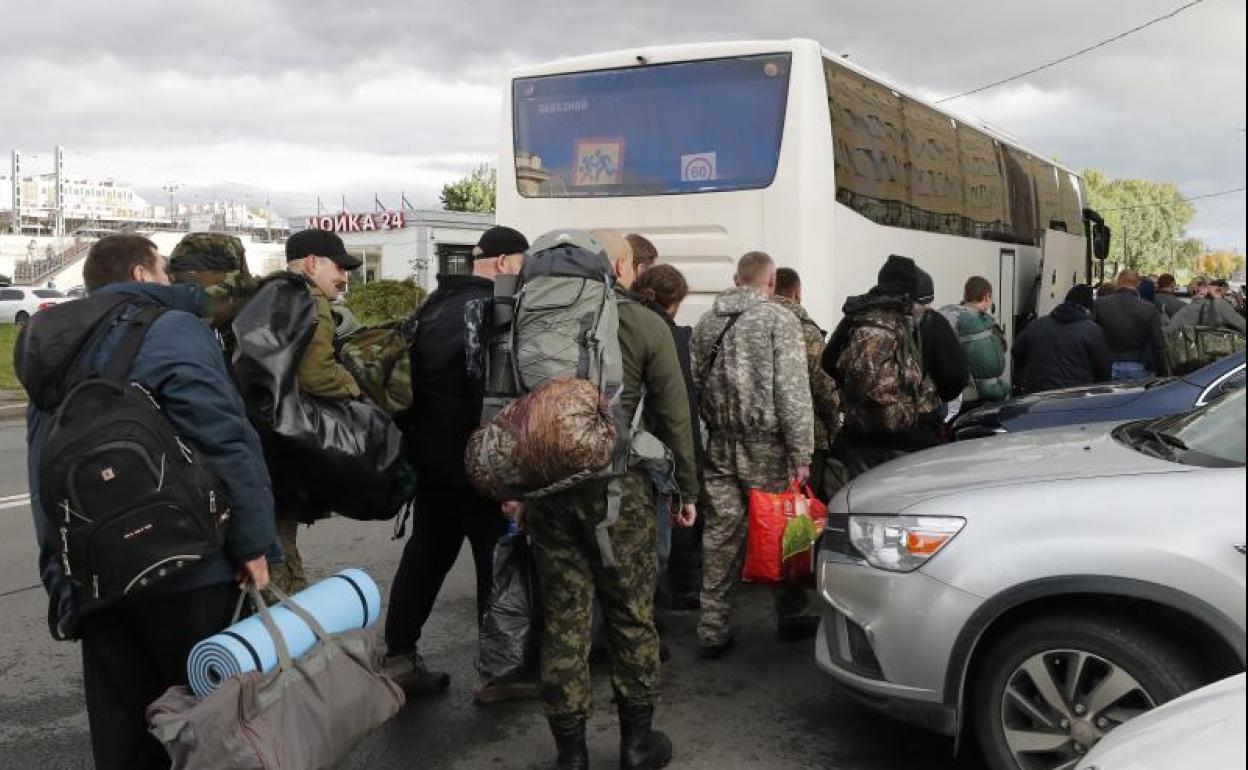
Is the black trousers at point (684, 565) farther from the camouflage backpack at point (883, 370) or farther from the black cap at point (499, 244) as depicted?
the black cap at point (499, 244)

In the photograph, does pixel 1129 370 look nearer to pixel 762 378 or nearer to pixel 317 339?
pixel 762 378

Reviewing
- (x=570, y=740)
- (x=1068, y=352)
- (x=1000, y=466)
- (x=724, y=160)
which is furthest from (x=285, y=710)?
(x=1068, y=352)

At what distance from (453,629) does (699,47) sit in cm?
479

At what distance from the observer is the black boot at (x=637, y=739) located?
3.67 metres

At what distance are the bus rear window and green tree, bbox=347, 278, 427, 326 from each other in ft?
55.4

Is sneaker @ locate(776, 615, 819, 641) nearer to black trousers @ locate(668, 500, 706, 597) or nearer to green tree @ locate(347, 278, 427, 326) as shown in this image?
black trousers @ locate(668, 500, 706, 597)

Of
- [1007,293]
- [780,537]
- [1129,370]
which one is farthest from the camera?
[1007,293]

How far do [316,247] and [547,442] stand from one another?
1.27 m

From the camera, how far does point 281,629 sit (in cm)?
283

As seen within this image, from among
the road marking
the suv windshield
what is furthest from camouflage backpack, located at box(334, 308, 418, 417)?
the road marking

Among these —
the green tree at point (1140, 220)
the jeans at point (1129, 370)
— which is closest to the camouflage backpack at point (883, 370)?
the jeans at point (1129, 370)

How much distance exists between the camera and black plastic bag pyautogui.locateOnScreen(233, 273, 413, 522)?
11.1ft

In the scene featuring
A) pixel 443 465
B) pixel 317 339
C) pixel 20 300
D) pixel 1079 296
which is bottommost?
pixel 443 465

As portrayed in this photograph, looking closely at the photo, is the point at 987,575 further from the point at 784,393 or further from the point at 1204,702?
the point at 784,393
